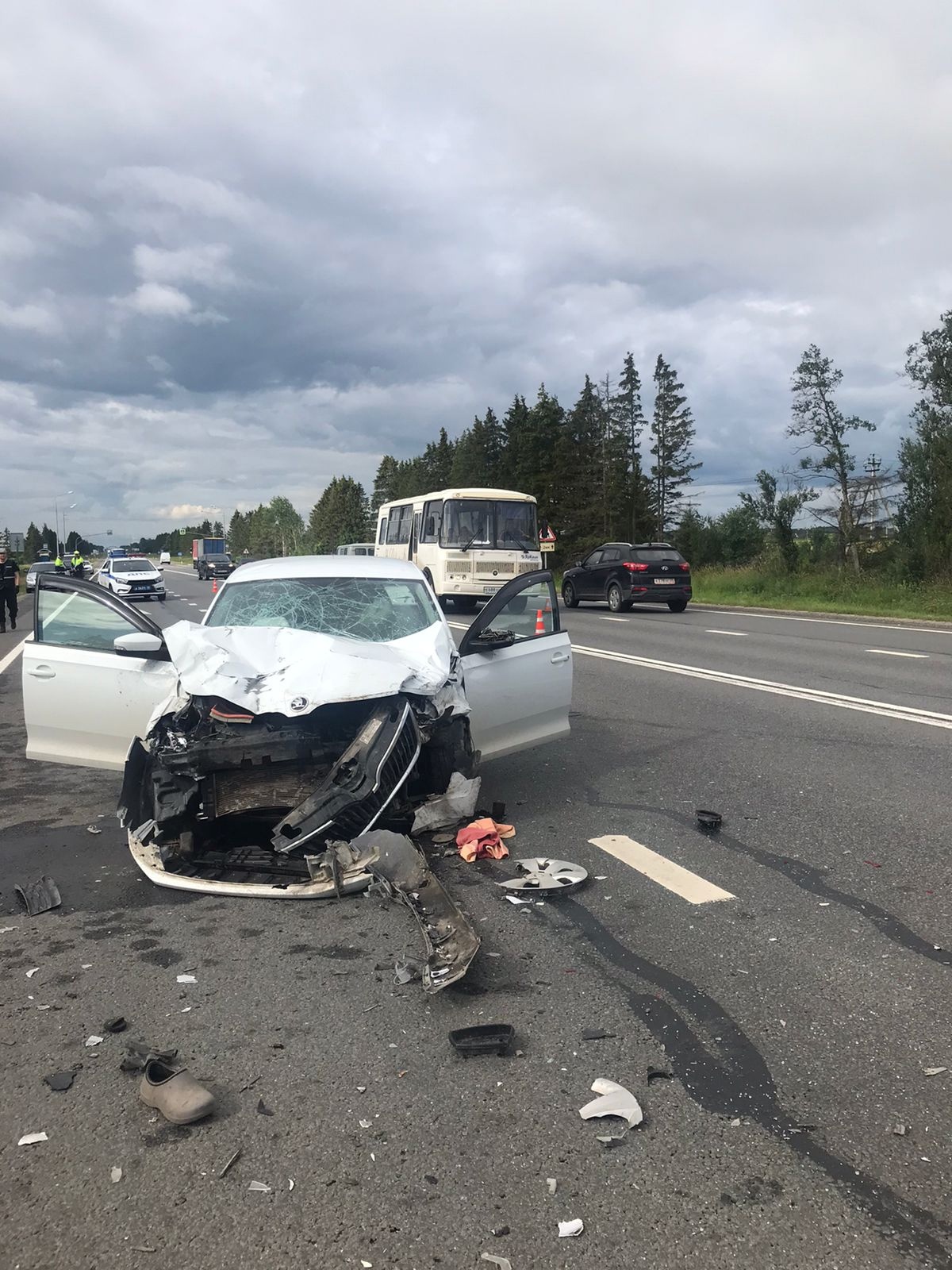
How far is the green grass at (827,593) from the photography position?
23406mm

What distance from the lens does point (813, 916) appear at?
14.0 feet

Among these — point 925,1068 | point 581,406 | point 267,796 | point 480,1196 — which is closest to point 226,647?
point 267,796

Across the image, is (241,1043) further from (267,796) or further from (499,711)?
(499,711)

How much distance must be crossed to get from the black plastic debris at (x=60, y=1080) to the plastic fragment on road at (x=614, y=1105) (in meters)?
1.57

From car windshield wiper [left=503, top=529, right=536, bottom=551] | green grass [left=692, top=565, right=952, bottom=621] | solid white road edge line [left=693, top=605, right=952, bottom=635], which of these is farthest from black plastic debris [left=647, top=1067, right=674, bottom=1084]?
car windshield wiper [left=503, top=529, right=536, bottom=551]

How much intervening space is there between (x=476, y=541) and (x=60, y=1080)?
833 inches

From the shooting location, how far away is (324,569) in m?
6.84

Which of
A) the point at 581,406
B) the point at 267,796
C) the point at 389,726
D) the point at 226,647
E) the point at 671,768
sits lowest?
the point at 671,768

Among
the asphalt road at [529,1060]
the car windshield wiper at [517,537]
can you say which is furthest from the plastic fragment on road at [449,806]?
the car windshield wiper at [517,537]

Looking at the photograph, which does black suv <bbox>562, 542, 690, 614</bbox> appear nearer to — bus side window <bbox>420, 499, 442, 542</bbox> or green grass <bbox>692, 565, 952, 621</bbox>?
green grass <bbox>692, 565, 952, 621</bbox>

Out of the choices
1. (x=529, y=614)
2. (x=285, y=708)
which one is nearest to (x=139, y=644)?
(x=285, y=708)

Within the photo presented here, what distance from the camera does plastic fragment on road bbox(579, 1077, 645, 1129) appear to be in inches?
109

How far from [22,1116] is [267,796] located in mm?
2206

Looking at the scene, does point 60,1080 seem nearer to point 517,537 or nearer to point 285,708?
point 285,708
